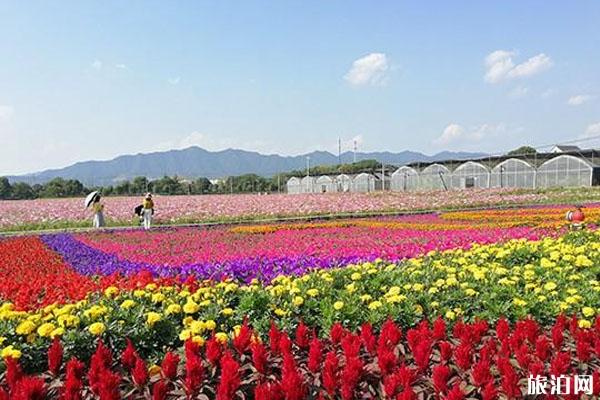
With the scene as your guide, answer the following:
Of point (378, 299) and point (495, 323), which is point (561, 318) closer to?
point (495, 323)

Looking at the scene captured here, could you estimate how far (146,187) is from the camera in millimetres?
54406

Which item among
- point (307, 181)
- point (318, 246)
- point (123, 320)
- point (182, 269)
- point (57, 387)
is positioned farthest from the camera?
point (307, 181)

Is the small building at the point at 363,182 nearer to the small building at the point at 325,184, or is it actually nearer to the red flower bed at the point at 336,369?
the small building at the point at 325,184

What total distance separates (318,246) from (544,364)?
22.4 ft

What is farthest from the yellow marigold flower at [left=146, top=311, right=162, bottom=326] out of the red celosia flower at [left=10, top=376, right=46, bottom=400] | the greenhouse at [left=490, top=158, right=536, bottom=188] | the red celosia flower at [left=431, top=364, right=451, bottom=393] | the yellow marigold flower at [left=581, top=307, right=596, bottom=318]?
the greenhouse at [left=490, top=158, right=536, bottom=188]

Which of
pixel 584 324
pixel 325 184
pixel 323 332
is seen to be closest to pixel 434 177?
pixel 325 184

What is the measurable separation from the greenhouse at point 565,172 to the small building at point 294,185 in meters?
29.2

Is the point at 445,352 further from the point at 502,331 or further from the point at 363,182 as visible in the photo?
the point at 363,182

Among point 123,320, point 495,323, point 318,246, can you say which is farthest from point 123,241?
point 495,323

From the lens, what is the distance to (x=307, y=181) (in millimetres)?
60688

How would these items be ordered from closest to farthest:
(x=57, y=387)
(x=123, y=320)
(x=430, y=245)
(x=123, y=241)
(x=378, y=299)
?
(x=57, y=387) → (x=123, y=320) → (x=378, y=299) → (x=430, y=245) → (x=123, y=241)

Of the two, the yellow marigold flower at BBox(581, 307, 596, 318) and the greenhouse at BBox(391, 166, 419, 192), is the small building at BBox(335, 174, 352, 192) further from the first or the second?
the yellow marigold flower at BBox(581, 307, 596, 318)

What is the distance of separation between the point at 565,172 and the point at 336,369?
3800 cm

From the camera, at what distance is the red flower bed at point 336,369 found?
2.54 metres
